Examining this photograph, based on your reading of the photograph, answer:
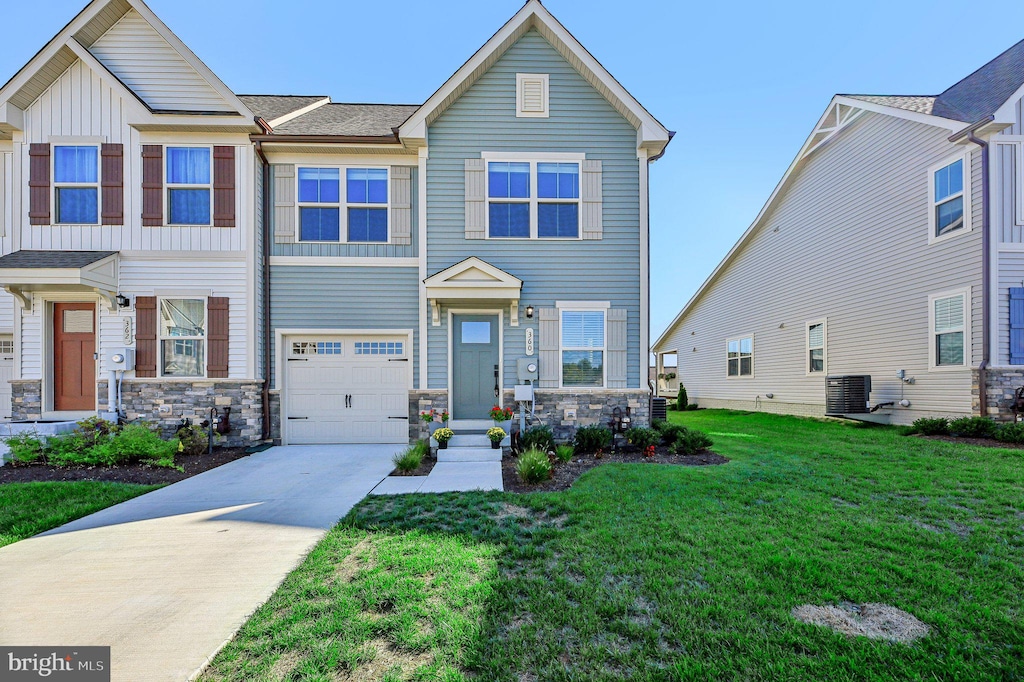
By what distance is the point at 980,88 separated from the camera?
10.0m

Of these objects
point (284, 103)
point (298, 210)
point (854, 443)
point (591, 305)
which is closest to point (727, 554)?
point (591, 305)

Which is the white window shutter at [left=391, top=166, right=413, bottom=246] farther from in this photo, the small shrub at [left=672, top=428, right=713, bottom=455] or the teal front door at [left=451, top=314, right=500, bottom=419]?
the small shrub at [left=672, top=428, right=713, bottom=455]

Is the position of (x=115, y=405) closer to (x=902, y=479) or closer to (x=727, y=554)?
(x=727, y=554)

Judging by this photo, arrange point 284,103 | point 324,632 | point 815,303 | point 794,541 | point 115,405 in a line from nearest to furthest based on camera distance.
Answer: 1. point 324,632
2. point 794,541
3. point 115,405
4. point 284,103
5. point 815,303

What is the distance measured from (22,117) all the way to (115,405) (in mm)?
5516

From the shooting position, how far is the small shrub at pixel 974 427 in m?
8.20

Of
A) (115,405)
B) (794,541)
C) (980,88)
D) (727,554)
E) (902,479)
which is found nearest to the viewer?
(727,554)

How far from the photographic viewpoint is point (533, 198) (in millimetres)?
8844

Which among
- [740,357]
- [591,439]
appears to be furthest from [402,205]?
[740,357]

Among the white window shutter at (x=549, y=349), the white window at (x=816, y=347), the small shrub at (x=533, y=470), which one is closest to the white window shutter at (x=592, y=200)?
the white window shutter at (x=549, y=349)

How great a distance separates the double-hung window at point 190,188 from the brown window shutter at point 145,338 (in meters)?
1.62

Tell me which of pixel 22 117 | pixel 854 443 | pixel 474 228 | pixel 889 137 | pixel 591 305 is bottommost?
pixel 854 443

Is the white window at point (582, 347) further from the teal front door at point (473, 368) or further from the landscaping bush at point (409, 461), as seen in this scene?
the landscaping bush at point (409, 461)

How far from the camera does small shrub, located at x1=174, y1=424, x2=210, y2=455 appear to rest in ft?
26.1
